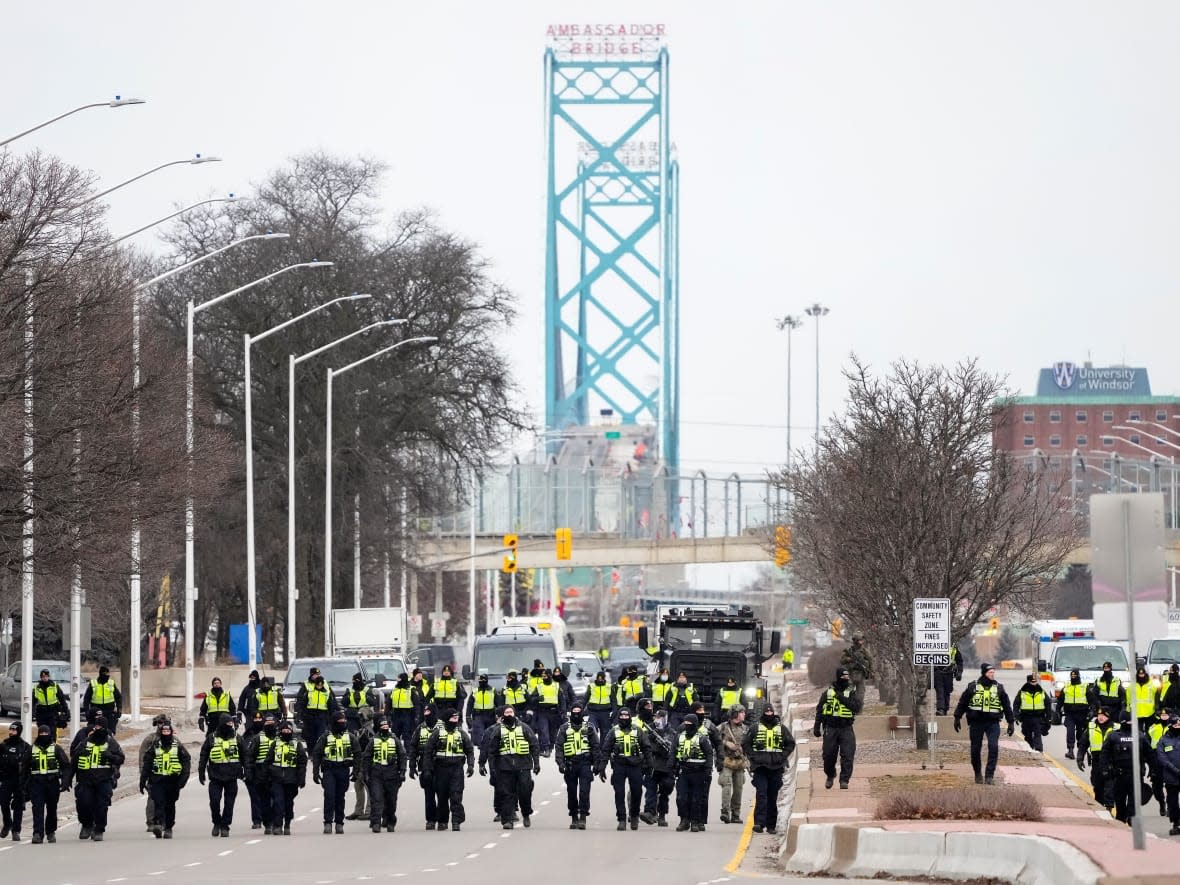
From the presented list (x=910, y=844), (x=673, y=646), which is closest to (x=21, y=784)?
(x=910, y=844)

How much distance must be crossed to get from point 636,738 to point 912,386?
1340cm

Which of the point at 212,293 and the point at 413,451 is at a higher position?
the point at 212,293

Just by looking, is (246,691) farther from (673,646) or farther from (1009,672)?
(1009,672)

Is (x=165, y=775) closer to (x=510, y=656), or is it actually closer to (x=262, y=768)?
(x=262, y=768)

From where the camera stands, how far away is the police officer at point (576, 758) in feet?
87.9

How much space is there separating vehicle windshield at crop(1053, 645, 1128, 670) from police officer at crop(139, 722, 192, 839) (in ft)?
80.4

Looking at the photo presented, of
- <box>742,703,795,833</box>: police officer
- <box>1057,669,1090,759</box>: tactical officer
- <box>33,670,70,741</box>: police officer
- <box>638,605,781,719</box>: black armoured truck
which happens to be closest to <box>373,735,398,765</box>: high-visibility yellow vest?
<box>742,703,795,833</box>: police officer

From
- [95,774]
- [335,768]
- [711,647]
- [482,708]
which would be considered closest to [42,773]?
[95,774]

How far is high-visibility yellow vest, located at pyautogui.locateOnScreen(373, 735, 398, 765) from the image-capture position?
88.1ft

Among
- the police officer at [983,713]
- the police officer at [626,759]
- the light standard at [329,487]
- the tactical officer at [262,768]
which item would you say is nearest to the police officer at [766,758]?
the police officer at [626,759]

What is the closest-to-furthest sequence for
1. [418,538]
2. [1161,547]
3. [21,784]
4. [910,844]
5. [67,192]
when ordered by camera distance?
[1161,547] → [910,844] → [21,784] → [67,192] → [418,538]

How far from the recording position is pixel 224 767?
87.2 ft

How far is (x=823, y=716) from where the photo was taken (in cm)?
2747

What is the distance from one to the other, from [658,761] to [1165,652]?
77.8 ft
